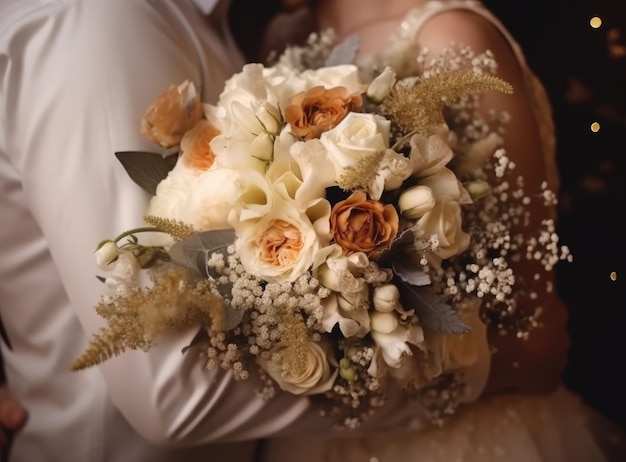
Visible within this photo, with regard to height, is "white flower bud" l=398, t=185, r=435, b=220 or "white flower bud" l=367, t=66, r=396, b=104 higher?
"white flower bud" l=367, t=66, r=396, b=104

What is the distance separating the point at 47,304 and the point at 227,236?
1.38ft

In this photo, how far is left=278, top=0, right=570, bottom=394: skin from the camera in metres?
1.03

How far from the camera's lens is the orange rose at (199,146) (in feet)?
2.64

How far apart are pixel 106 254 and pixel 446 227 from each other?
1.28 feet

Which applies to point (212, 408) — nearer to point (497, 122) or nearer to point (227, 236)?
point (227, 236)

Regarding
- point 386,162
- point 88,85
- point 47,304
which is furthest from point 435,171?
point 47,304

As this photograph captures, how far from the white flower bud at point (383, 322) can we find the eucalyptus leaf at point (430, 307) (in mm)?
36

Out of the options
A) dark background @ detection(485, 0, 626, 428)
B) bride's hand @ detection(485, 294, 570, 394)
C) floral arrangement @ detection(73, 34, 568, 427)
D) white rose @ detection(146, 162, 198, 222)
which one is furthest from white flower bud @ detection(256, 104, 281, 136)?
dark background @ detection(485, 0, 626, 428)

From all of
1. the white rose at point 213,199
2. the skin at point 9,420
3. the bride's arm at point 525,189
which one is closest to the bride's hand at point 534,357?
the bride's arm at point 525,189

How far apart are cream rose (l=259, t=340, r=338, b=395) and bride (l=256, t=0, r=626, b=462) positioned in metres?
0.34

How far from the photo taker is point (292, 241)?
0.71 metres

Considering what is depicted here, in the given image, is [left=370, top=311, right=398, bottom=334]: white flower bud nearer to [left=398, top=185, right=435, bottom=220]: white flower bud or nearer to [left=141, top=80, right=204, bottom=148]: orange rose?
[left=398, top=185, right=435, bottom=220]: white flower bud

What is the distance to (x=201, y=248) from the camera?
743 mm

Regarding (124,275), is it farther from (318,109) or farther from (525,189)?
(525,189)
